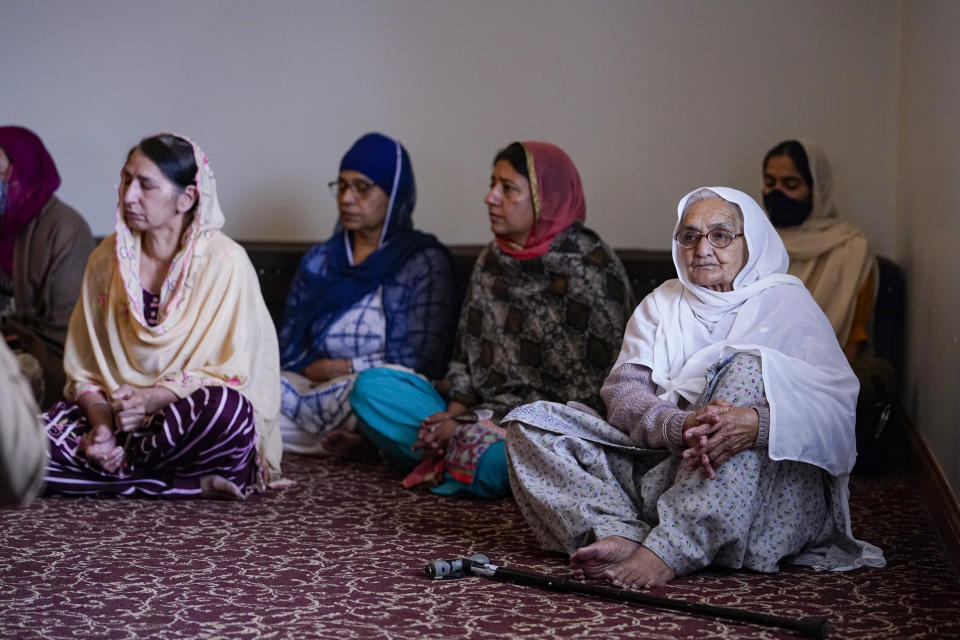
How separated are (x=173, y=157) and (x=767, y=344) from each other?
2.09 metres

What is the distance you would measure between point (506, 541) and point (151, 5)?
3460 millimetres

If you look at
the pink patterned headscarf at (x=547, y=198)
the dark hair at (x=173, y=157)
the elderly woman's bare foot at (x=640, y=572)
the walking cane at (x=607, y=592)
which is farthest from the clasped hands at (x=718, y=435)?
the dark hair at (x=173, y=157)

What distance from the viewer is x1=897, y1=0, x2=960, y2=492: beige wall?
355 cm

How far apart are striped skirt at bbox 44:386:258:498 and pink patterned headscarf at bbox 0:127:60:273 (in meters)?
1.35

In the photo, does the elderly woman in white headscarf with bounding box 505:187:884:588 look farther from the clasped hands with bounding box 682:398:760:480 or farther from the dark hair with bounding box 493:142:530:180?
the dark hair with bounding box 493:142:530:180

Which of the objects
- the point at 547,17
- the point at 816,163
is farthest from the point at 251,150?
the point at 816,163

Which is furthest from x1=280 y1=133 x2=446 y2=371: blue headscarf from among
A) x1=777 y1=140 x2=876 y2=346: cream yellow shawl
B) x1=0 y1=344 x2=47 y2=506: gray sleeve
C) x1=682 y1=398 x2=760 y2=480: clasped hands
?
x1=0 y1=344 x2=47 y2=506: gray sleeve

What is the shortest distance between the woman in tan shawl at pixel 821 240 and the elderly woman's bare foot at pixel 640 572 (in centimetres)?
194

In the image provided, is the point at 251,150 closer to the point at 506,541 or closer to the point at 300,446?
the point at 300,446

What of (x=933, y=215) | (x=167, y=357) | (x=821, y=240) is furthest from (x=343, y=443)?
(x=933, y=215)

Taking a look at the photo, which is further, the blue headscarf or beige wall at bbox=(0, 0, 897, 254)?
beige wall at bbox=(0, 0, 897, 254)

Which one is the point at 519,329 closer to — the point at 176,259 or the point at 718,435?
the point at 176,259

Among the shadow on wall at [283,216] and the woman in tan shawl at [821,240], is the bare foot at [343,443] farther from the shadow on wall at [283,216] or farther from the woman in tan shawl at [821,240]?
the woman in tan shawl at [821,240]

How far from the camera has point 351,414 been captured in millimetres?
4598
